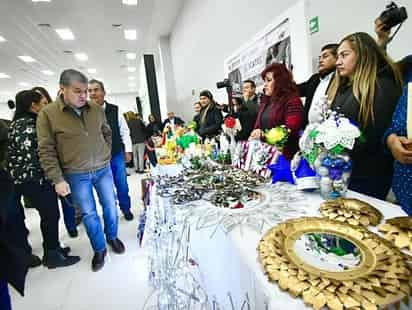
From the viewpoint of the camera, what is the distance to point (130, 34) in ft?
18.7

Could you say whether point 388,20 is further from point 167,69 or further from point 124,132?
point 167,69

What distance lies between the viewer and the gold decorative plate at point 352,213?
584 mm

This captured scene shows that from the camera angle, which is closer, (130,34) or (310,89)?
(310,89)

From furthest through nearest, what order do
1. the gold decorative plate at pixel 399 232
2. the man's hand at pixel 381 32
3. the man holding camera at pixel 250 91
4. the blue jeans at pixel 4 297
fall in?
the man holding camera at pixel 250 91
the man's hand at pixel 381 32
the blue jeans at pixel 4 297
the gold decorative plate at pixel 399 232

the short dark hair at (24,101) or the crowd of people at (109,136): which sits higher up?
the short dark hair at (24,101)

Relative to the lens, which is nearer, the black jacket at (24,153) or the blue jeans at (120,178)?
the black jacket at (24,153)

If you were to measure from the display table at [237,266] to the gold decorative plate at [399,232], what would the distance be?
0.04 meters

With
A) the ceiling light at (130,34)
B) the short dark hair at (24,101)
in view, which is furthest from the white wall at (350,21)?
the ceiling light at (130,34)

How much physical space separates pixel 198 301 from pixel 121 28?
599 cm

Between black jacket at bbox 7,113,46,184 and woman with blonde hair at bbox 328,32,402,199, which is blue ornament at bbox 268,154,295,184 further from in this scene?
black jacket at bbox 7,113,46,184

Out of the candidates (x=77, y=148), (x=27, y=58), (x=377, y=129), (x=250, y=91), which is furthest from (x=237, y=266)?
(x=27, y=58)

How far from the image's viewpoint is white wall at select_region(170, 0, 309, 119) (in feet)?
7.53

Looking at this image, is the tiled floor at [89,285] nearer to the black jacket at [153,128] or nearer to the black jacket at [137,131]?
the black jacket at [137,131]

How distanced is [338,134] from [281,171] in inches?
14.0
